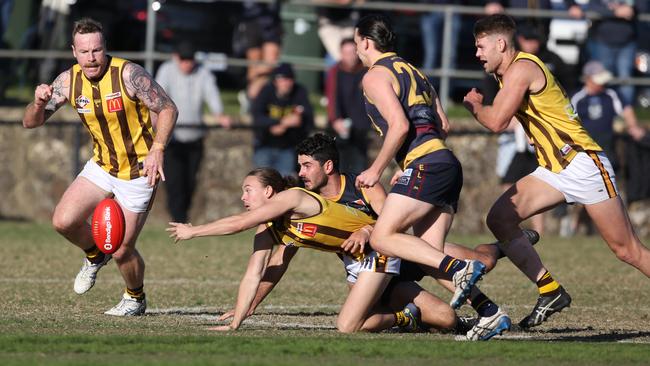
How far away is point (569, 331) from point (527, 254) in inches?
24.7

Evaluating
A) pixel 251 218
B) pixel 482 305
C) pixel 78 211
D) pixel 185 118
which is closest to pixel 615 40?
pixel 185 118

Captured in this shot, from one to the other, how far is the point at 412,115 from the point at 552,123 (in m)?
0.97

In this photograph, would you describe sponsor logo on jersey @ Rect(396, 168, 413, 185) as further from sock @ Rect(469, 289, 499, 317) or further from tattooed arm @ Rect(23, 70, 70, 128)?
tattooed arm @ Rect(23, 70, 70, 128)

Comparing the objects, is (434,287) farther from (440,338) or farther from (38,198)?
(38,198)

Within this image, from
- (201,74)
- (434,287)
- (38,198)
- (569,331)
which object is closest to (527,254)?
(569,331)

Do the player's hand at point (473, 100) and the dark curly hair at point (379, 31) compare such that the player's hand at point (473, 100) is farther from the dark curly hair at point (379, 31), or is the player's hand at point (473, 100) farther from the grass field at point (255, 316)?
the grass field at point (255, 316)

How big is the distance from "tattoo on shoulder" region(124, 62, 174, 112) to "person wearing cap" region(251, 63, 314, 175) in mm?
6294

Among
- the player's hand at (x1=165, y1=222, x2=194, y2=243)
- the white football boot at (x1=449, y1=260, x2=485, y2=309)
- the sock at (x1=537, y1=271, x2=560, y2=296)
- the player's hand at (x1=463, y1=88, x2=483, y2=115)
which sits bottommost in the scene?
the sock at (x1=537, y1=271, x2=560, y2=296)

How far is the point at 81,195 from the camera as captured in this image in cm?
889

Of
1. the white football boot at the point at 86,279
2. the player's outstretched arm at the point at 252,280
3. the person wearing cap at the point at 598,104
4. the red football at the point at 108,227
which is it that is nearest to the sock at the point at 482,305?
the player's outstretched arm at the point at 252,280

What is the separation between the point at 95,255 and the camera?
29.7ft

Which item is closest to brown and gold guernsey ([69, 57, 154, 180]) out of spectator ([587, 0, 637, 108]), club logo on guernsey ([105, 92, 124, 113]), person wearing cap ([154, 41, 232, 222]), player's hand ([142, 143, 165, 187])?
club logo on guernsey ([105, 92, 124, 113])

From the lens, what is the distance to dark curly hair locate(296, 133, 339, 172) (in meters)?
8.25

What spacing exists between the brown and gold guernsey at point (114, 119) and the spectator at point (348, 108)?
6125 mm
